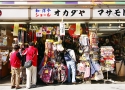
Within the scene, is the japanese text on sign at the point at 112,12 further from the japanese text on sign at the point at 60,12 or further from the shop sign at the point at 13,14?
the shop sign at the point at 13,14

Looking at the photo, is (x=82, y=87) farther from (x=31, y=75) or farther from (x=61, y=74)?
(x=31, y=75)

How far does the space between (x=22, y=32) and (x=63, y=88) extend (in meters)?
3.12

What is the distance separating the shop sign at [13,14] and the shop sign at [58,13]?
0.34 metres

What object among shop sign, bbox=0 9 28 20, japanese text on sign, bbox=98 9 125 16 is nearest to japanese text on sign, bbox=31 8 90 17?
shop sign, bbox=0 9 28 20

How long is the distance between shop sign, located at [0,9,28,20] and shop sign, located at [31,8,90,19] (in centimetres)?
34

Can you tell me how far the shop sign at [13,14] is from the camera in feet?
25.5

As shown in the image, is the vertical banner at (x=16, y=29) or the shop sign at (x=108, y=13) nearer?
the shop sign at (x=108, y=13)

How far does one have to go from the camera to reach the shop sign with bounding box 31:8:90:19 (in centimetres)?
780

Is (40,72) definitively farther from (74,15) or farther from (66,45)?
(74,15)

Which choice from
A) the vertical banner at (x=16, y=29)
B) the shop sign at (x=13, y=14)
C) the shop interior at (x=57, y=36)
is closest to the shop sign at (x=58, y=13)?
the shop sign at (x=13, y=14)

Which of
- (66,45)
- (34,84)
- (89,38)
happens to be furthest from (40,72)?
(89,38)

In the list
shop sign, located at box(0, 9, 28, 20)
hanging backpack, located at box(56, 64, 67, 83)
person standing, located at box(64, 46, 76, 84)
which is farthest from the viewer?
person standing, located at box(64, 46, 76, 84)

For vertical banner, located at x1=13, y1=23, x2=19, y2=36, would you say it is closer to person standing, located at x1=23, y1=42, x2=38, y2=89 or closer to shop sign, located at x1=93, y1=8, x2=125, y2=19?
person standing, located at x1=23, y1=42, x2=38, y2=89

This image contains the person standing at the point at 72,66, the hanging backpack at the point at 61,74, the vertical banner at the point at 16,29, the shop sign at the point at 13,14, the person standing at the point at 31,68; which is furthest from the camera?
the vertical banner at the point at 16,29
